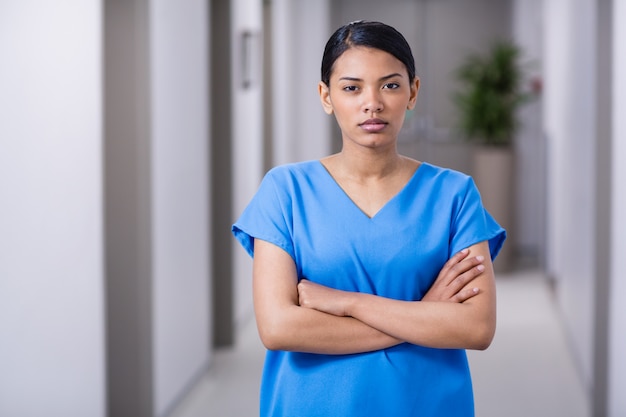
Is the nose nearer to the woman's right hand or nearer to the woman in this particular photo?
the woman

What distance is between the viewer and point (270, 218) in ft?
4.86

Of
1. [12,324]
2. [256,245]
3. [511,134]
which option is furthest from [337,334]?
[511,134]

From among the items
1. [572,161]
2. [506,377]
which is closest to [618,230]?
[506,377]

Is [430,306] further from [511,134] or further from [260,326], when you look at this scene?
[511,134]

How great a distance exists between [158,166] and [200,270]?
953 mm

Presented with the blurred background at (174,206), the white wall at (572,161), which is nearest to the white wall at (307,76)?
the blurred background at (174,206)

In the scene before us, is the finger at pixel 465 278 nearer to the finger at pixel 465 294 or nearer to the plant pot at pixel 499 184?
the finger at pixel 465 294

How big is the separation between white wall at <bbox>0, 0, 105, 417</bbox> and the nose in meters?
1.59

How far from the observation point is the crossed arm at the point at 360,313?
4.70ft

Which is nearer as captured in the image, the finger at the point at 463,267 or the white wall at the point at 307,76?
the finger at the point at 463,267

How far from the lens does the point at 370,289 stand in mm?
1458

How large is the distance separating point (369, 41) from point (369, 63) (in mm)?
33

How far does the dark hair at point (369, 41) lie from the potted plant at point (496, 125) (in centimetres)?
595

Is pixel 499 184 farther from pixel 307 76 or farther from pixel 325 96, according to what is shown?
pixel 325 96
